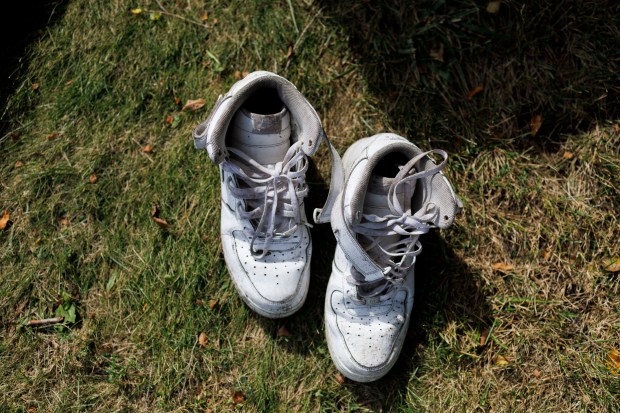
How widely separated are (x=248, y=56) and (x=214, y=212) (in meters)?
0.92

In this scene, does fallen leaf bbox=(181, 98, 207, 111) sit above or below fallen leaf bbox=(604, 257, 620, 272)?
above

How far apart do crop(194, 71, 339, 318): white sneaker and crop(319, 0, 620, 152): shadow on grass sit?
701 mm

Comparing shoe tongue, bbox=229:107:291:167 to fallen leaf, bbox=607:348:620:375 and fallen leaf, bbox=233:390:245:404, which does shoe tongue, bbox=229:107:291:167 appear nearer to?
fallen leaf, bbox=233:390:245:404

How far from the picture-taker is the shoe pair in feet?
7.88

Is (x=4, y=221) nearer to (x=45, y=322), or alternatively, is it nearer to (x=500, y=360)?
(x=45, y=322)

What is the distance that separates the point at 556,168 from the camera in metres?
2.91

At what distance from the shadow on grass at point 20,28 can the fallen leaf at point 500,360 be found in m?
3.13

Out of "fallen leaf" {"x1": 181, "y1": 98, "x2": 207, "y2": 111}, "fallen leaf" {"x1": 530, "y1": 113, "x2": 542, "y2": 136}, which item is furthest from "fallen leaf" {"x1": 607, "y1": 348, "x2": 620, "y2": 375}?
"fallen leaf" {"x1": 181, "y1": 98, "x2": 207, "y2": 111}

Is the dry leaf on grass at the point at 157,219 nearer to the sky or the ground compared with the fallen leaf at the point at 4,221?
nearer to the ground

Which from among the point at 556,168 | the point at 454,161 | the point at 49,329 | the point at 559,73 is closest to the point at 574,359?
the point at 556,168

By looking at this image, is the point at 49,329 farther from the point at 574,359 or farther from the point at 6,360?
the point at 574,359

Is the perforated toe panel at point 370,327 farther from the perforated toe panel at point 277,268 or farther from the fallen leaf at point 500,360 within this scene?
the fallen leaf at point 500,360

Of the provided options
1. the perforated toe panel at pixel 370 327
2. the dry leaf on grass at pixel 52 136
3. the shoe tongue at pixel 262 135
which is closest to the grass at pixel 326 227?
the dry leaf on grass at pixel 52 136

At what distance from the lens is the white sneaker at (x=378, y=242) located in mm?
2387
